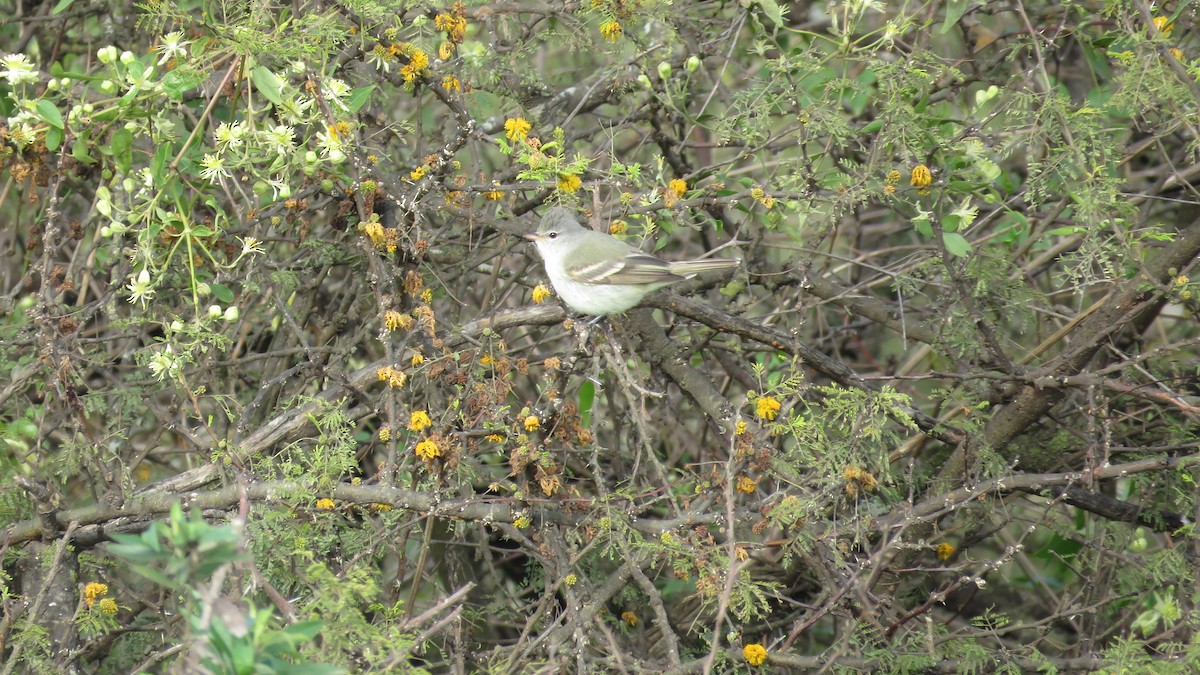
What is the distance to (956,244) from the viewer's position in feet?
12.8

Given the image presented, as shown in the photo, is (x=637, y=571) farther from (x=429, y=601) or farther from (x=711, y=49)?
(x=711, y=49)

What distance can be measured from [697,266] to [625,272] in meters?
0.29

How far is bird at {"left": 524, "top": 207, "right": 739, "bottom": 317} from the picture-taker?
4105 mm

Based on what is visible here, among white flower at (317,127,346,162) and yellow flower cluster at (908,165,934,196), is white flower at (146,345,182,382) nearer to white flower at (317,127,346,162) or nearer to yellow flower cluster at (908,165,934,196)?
white flower at (317,127,346,162)

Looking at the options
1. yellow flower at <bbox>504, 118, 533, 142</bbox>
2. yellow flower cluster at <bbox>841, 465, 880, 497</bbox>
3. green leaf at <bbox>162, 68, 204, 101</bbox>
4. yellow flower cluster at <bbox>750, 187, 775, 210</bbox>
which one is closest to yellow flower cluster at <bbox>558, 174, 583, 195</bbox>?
yellow flower at <bbox>504, 118, 533, 142</bbox>

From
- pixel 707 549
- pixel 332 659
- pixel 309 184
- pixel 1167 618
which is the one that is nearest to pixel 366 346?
pixel 309 184

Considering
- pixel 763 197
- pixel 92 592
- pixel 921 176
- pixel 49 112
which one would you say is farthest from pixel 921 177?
pixel 92 592

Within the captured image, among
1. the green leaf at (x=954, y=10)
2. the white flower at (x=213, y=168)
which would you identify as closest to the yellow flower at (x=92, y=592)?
the white flower at (x=213, y=168)

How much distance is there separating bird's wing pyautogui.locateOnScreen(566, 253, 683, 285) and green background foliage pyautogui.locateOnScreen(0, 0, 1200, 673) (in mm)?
137

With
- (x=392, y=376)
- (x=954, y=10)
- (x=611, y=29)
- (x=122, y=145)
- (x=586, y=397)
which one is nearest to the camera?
(x=392, y=376)

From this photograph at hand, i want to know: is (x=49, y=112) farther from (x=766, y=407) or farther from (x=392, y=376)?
(x=766, y=407)

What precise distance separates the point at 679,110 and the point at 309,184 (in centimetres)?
151

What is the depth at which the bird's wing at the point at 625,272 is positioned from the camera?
4.15m

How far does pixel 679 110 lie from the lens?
449 centimetres
